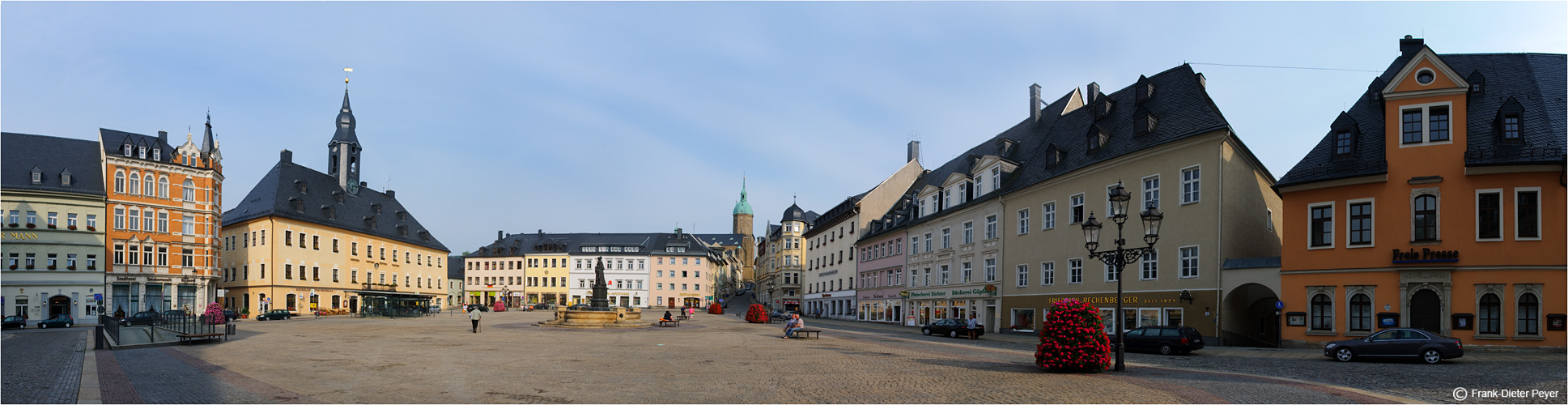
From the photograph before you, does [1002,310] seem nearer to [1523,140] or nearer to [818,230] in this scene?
[1523,140]

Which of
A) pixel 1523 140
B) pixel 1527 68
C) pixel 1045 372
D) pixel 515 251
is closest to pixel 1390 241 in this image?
pixel 1523 140

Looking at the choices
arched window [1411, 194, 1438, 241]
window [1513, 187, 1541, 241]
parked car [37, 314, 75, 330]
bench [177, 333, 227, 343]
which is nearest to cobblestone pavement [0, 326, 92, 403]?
bench [177, 333, 227, 343]

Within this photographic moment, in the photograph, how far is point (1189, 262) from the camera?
34.1 m

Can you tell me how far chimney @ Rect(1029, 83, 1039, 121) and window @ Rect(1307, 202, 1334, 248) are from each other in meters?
23.7

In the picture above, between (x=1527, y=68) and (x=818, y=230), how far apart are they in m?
62.2

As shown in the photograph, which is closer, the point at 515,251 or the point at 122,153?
the point at 122,153

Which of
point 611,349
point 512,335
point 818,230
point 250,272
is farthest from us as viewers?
point 818,230

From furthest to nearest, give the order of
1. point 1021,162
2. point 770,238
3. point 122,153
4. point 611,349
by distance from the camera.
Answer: point 770,238 → point 122,153 → point 1021,162 → point 611,349

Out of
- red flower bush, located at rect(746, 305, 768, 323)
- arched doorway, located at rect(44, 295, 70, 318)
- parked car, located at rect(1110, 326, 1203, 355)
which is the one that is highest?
parked car, located at rect(1110, 326, 1203, 355)

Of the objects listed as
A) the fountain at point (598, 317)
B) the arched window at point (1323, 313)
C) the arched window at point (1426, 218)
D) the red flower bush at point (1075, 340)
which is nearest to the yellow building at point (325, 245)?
the fountain at point (598, 317)

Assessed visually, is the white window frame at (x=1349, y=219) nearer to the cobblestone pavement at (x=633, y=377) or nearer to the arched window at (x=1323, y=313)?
the arched window at (x=1323, y=313)

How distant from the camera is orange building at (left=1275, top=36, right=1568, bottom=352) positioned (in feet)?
86.8

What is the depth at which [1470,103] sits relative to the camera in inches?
1152

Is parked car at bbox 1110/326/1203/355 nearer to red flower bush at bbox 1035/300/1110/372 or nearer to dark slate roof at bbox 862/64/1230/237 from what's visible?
dark slate roof at bbox 862/64/1230/237
